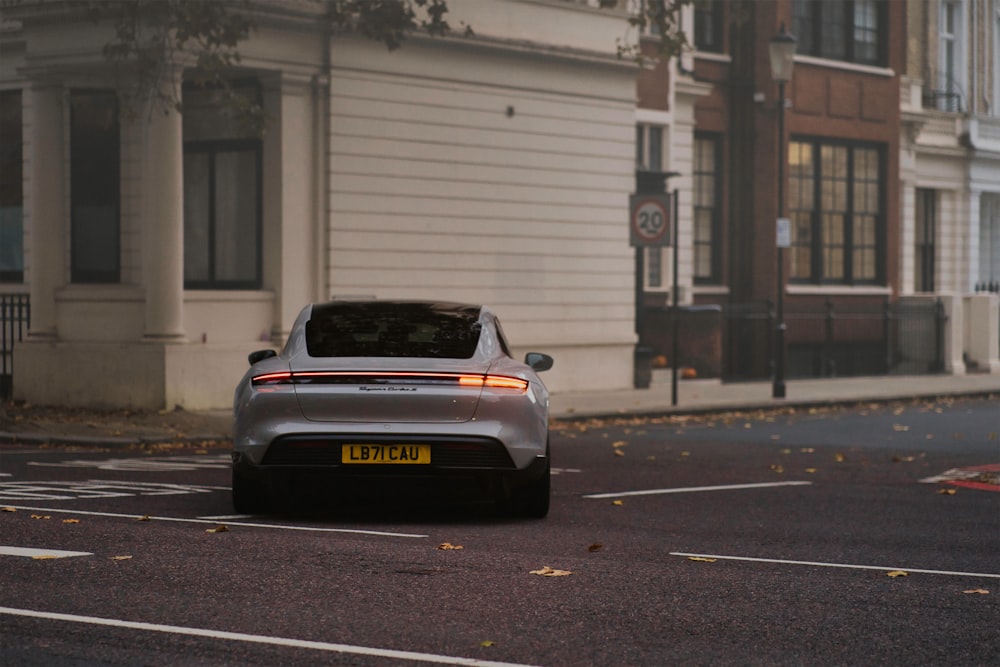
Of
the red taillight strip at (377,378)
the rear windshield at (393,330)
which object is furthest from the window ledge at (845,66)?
the red taillight strip at (377,378)

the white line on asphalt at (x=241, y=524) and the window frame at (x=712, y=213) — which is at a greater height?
the window frame at (x=712, y=213)

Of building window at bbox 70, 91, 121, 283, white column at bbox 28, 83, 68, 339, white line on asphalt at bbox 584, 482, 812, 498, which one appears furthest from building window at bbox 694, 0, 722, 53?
white line on asphalt at bbox 584, 482, 812, 498

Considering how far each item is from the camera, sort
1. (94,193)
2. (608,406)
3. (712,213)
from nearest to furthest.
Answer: (94,193)
(608,406)
(712,213)

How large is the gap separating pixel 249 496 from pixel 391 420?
1214mm

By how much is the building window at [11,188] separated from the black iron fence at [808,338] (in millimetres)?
10498

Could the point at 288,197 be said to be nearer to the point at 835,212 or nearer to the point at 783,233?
the point at 783,233

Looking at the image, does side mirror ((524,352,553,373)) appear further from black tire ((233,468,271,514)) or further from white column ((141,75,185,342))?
white column ((141,75,185,342))

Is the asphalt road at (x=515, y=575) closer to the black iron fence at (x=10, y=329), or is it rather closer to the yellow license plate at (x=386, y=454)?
the yellow license plate at (x=386, y=454)

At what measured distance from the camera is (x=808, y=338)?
34.8m

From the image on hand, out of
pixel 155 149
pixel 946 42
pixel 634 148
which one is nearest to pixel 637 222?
pixel 634 148

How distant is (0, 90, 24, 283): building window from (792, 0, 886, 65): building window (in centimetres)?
1649

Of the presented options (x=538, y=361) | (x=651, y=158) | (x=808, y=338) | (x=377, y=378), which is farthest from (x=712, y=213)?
(x=377, y=378)

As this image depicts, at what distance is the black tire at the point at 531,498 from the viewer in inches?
438

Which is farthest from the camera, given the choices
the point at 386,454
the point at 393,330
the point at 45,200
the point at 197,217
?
the point at 197,217
